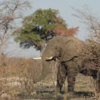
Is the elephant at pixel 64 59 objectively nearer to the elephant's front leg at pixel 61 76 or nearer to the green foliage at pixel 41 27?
the elephant's front leg at pixel 61 76

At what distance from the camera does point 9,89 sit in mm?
8648

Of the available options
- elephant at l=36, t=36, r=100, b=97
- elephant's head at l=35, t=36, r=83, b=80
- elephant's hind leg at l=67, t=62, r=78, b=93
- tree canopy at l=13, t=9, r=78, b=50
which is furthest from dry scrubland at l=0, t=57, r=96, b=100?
tree canopy at l=13, t=9, r=78, b=50

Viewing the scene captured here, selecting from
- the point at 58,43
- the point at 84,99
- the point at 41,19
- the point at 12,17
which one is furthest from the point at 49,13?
the point at 84,99

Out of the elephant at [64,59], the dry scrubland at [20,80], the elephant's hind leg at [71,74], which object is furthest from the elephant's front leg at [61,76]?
the dry scrubland at [20,80]

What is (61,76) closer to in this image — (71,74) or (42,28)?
(71,74)

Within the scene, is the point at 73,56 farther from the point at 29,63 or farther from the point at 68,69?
the point at 29,63

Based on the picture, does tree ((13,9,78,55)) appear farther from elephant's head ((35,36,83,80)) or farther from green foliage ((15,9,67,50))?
elephant's head ((35,36,83,80))

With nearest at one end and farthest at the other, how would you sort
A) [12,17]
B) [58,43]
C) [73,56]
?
1. [73,56]
2. [58,43]
3. [12,17]

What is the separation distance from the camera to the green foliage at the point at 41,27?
46.2 meters

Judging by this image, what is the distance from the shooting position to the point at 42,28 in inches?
1854

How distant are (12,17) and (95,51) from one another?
74.7ft

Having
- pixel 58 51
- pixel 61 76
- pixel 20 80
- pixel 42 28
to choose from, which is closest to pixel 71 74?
pixel 61 76

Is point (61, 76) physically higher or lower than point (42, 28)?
lower

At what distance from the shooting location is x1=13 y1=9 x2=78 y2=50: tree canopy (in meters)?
46.1
